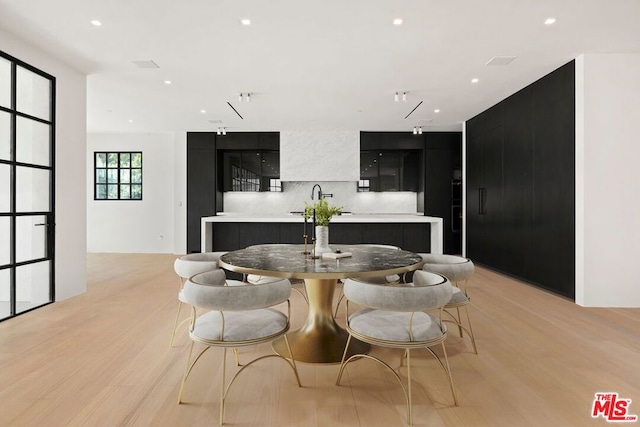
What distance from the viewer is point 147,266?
22.1 feet

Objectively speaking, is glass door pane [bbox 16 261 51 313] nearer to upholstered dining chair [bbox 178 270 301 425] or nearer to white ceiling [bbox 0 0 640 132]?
white ceiling [bbox 0 0 640 132]

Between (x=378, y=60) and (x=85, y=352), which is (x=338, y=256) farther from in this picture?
(x=378, y=60)

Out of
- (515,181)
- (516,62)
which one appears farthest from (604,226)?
(516,62)

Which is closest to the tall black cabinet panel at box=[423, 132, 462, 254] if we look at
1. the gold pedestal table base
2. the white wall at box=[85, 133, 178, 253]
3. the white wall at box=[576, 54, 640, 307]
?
the white wall at box=[576, 54, 640, 307]

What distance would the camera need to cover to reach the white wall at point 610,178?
4062 mm

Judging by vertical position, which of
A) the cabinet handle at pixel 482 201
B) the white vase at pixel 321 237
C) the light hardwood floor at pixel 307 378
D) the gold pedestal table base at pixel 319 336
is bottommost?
the light hardwood floor at pixel 307 378

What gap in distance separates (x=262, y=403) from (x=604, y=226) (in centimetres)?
425

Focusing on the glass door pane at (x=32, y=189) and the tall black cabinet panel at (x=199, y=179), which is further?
the tall black cabinet panel at (x=199, y=179)

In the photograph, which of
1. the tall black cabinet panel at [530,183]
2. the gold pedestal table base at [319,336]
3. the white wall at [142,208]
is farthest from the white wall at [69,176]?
the tall black cabinet panel at [530,183]

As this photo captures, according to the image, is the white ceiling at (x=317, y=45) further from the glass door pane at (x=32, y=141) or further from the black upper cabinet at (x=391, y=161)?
the black upper cabinet at (x=391, y=161)

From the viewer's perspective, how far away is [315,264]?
249cm

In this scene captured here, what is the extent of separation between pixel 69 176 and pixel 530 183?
6172 mm

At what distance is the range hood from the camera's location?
26.6 ft

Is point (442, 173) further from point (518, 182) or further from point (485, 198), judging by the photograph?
point (518, 182)
